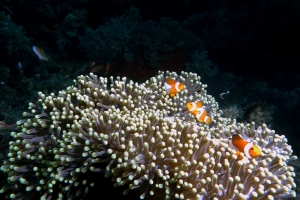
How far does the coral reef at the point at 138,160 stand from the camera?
2072 millimetres

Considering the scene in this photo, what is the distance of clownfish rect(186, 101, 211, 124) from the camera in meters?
3.19

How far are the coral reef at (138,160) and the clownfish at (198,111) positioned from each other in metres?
0.34

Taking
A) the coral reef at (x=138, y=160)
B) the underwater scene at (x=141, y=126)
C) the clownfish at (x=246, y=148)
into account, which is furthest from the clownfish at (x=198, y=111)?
the clownfish at (x=246, y=148)

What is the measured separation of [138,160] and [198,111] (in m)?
1.49

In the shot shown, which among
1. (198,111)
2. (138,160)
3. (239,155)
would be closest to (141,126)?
(138,160)

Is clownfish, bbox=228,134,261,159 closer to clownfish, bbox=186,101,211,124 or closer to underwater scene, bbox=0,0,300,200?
underwater scene, bbox=0,0,300,200

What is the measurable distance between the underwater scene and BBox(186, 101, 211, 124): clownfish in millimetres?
23

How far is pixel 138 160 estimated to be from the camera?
2.09 metres

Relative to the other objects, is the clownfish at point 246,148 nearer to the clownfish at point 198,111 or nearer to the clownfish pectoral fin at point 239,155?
the clownfish pectoral fin at point 239,155

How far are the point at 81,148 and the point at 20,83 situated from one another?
702 cm

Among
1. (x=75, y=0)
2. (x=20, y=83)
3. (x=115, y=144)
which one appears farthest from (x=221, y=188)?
(x=75, y=0)

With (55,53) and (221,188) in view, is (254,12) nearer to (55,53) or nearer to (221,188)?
(55,53)

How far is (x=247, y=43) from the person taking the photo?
34.0 feet

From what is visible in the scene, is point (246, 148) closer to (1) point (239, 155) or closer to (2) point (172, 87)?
(1) point (239, 155)
